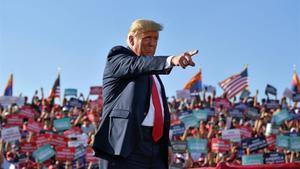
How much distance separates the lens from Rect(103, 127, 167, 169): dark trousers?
2.89 metres

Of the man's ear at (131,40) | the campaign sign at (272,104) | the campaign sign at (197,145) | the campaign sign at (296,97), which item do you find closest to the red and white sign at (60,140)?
the campaign sign at (197,145)

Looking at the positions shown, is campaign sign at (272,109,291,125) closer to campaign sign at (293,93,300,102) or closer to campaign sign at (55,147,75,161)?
campaign sign at (293,93,300,102)

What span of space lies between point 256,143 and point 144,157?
407 inches

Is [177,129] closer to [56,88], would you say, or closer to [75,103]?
[75,103]

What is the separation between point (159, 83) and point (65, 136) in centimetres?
959

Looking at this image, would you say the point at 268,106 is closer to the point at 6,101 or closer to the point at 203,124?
the point at 203,124

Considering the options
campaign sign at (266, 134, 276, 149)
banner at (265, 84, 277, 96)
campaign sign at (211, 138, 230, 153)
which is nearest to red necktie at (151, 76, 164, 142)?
campaign sign at (211, 138, 230, 153)

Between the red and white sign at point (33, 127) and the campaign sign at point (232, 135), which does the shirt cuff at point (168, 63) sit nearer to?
the red and white sign at point (33, 127)

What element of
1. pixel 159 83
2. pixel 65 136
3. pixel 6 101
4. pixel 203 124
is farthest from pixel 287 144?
pixel 159 83

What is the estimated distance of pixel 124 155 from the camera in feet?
9.32

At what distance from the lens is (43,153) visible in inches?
449

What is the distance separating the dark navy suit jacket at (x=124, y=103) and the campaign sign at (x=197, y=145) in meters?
9.15

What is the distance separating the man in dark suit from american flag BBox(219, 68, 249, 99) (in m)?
16.4

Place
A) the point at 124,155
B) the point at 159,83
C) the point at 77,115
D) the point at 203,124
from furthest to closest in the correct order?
the point at 77,115
the point at 203,124
the point at 159,83
the point at 124,155
